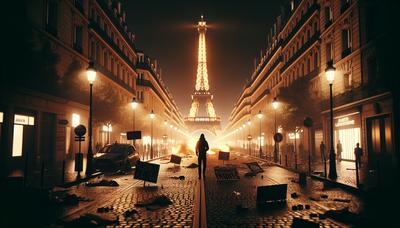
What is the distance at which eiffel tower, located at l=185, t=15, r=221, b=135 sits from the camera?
463ft

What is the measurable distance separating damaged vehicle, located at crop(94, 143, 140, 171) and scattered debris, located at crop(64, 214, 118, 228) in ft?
38.3

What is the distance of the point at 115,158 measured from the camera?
18719 mm

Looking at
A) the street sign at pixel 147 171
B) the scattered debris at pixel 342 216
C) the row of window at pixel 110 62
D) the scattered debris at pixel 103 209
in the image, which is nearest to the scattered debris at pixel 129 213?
the scattered debris at pixel 103 209

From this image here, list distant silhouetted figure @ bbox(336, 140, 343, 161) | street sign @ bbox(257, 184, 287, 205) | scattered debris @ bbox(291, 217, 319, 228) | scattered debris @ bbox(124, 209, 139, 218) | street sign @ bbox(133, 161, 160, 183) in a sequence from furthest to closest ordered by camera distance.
A: 1. distant silhouetted figure @ bbox(336, 140, 343, 161)
2. street sign @ bbox(133, 161, 160, 183)
3. street sign @ bbox(257, 184, 287, 205)
4. scattered debris @ bbox(124, 209, 139, 218)
5. scattered debris @ bbox(291, 217, 319, 228)

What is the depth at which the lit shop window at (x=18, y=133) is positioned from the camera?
70.4ft

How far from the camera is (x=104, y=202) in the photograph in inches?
362

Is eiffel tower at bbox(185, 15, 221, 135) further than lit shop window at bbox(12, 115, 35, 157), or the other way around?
eiffel tower at bbox(185, 15, 221, 135)

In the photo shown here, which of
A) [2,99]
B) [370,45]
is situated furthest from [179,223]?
[370,45]

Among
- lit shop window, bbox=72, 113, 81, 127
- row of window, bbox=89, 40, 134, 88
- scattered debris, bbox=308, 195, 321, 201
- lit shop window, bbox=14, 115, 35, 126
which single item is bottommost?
scattered debris, bbox=308, 195, 321, 201

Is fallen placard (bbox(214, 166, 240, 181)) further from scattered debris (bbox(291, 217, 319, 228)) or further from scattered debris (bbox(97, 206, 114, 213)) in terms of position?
scattered debris (bbox(291, 217, 319, 228))

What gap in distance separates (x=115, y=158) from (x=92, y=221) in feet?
41.7

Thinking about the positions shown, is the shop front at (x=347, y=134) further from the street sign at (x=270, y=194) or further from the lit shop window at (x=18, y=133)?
the lit shop window at (x=18, y=133)

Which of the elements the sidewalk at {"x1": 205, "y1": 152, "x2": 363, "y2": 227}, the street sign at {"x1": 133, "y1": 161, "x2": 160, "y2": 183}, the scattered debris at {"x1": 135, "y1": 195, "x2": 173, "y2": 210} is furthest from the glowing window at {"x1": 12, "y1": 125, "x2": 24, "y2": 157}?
the scattered debris at {"x1": 135, "y1": 195, "x2": 173, "y2": 210}

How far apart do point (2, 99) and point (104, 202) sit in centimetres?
1357
